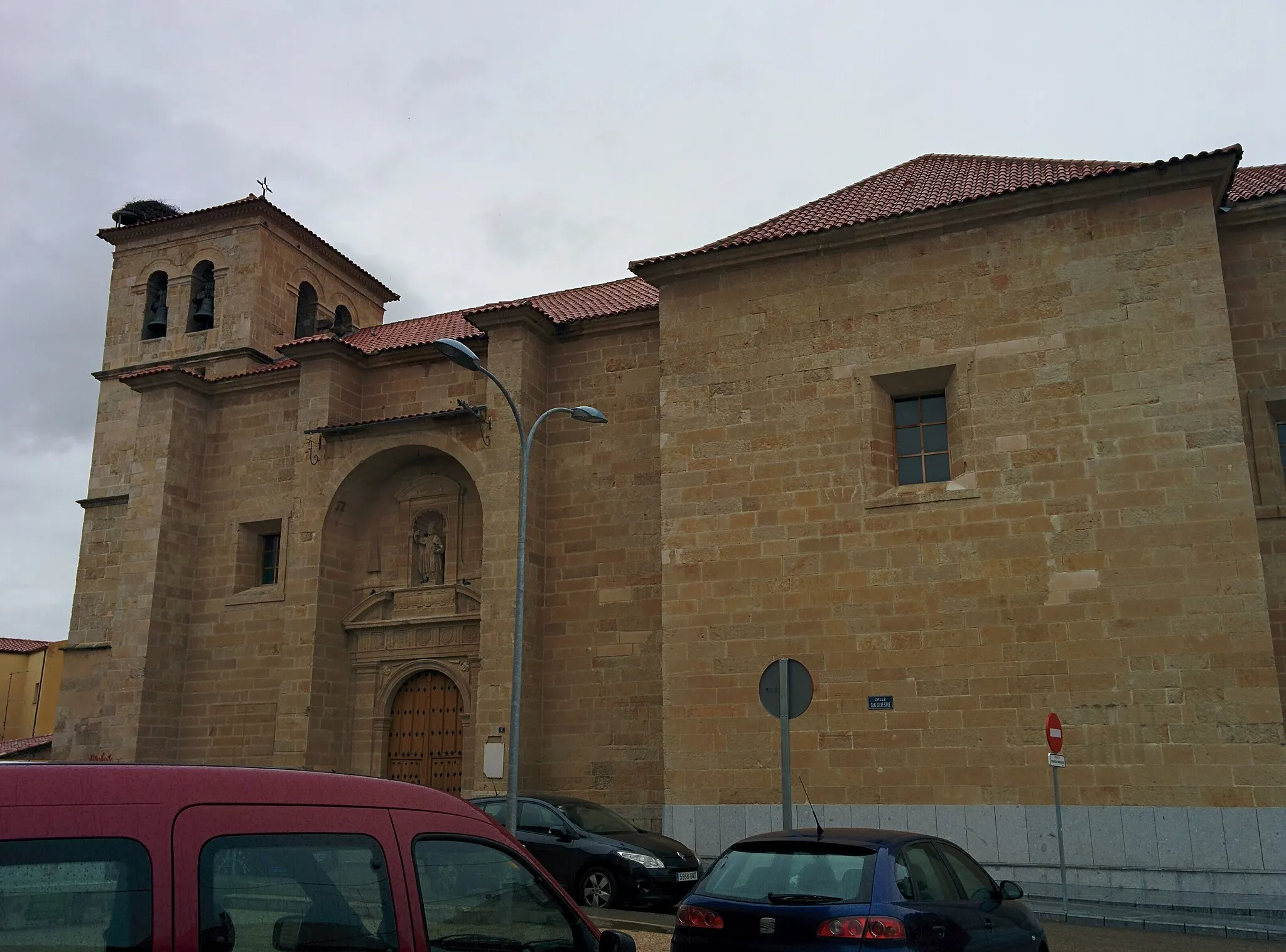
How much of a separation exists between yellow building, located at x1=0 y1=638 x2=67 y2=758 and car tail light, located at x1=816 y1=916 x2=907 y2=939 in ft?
159

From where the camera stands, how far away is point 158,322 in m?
29.8

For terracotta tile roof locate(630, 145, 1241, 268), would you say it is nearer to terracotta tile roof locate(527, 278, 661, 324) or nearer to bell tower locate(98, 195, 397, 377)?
terracotta tile roof locate(527, 278, 661, 324)

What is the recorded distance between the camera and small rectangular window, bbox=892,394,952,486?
643 inches

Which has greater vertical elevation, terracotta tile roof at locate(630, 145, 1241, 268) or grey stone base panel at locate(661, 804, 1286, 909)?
terracotta tile roof at locate(630, 145, 1241, 268)

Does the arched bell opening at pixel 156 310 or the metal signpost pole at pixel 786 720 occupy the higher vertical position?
the arched bell opening at pixel 156 310

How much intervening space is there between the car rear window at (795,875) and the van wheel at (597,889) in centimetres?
581

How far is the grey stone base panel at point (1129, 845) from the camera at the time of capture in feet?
42.8

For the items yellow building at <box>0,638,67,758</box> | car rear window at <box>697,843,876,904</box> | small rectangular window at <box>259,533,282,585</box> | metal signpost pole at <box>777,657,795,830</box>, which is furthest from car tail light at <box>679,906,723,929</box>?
yellow building at <box>0,638,67,758</box>

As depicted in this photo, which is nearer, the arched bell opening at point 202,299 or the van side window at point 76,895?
the van side window at point 76,895

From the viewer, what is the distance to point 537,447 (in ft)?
65.9

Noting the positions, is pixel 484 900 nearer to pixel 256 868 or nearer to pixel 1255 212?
pixel 256 868

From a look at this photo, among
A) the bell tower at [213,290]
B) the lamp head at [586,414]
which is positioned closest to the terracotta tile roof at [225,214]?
the bell tower at [213,290]

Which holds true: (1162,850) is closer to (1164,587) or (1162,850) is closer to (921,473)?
(1164,587)

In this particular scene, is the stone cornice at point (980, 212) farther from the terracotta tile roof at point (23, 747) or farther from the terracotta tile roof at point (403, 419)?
the terracotta tile roof at point (23, 747)
